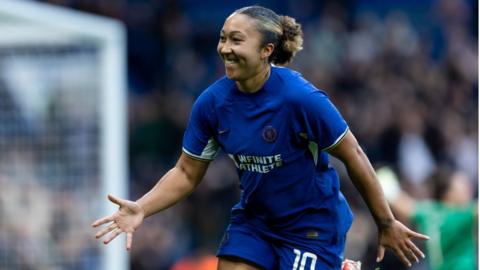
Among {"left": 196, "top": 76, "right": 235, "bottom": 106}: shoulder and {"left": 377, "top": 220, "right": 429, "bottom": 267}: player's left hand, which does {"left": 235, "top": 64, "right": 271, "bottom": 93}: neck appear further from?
{"left": 377, "top": 220, "right": 429, "bottom": 267}: player's left hand

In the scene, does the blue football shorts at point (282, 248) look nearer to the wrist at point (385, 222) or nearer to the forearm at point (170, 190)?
the wrist at point (385, 222)

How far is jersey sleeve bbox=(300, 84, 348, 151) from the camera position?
6.51 m

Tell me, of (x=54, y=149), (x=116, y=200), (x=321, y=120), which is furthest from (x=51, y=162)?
(x=321, y=120)

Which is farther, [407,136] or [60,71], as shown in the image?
[407,136]

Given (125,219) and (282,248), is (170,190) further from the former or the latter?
(282,248)

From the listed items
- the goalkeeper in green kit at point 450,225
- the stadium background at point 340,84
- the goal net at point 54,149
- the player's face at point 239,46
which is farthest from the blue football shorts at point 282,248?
the stadium background at point 340,84

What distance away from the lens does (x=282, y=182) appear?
6730mm

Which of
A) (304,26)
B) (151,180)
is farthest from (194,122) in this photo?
(304,26)

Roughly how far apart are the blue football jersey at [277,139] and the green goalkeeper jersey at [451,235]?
3460 mm

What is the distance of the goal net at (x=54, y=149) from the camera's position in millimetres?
11914

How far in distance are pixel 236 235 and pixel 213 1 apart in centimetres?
1219

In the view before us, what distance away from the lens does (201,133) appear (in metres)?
6.86

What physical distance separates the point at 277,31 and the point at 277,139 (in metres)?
0.53

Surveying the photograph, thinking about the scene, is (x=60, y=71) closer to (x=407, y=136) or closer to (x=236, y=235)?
(x=407, y=136)
